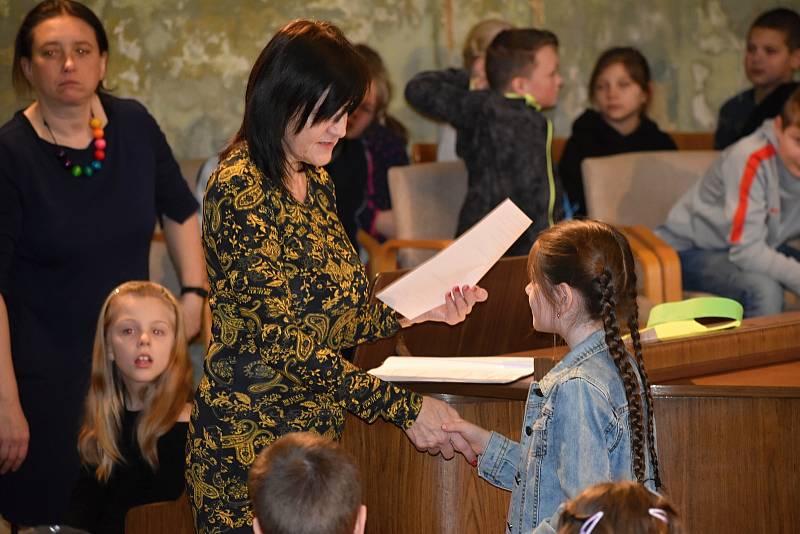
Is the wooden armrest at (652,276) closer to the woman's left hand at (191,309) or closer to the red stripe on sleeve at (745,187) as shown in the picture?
the red stripe on sleeve at (745,187)

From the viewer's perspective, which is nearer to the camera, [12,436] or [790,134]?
[12,436]

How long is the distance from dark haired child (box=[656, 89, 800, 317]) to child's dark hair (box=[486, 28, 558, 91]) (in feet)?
2.69

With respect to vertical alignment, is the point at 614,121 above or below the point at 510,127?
above

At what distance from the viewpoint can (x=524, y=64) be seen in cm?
455

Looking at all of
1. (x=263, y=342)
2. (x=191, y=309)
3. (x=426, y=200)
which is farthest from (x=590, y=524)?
(x=426, y=200)

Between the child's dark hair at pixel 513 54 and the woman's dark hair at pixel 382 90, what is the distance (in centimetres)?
73

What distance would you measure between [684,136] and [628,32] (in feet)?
2.23

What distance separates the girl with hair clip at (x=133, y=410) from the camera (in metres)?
2.87

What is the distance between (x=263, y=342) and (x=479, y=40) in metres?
3.67

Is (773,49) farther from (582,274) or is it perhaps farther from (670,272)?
(582,274)

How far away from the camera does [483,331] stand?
2.92 metres

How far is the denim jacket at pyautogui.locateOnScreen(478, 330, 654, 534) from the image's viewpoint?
79.4 inches

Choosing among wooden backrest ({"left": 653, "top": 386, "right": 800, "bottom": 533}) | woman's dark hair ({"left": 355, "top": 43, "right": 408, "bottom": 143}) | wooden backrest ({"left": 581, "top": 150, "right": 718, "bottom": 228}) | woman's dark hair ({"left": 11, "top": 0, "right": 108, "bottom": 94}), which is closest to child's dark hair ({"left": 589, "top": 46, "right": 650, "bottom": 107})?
wooden backrest ({"left": 581, "top": 150, "right": 718, "bottom": 228})

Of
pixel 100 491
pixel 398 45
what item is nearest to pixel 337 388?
pixel 100 491
